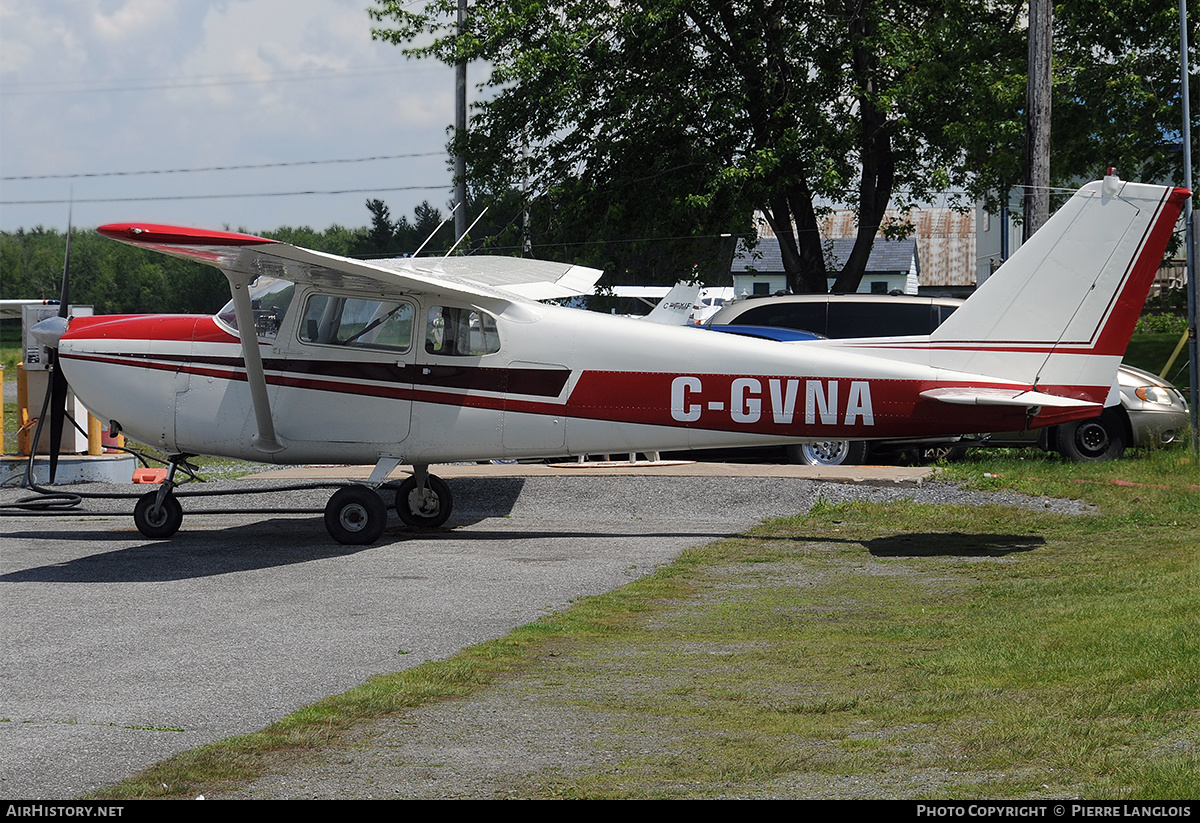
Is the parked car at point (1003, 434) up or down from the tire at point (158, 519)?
up

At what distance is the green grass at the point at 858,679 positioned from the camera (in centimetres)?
415

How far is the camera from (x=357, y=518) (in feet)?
35.7

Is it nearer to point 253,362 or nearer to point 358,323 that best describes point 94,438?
point 253,362

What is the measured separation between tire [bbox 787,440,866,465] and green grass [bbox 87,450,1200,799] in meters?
4.83

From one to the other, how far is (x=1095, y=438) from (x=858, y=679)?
37.3ft

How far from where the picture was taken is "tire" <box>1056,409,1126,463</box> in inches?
622

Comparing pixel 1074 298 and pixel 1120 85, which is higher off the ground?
pixel 1120 85

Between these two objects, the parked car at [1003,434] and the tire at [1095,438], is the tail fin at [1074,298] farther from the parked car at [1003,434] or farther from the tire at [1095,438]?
the tire at [1095,438]

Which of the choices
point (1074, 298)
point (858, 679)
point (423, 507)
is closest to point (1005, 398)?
point (1074, 298)

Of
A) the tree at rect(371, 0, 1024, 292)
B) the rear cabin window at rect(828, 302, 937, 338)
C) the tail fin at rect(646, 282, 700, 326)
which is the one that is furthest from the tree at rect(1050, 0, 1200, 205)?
the tail fin at rect(646, 282, 700, 326)

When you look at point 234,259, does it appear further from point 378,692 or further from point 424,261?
point 378,692

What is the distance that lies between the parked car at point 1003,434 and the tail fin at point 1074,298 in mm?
4400

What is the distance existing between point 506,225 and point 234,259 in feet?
46.0

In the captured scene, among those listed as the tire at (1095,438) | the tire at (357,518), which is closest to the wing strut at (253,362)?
the tire at (357,518)
